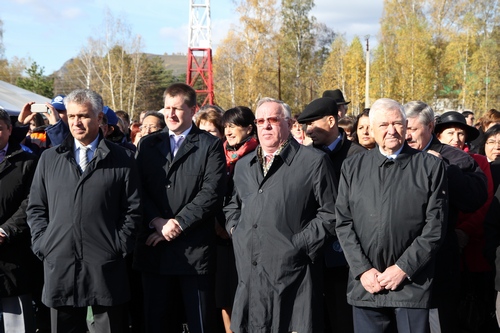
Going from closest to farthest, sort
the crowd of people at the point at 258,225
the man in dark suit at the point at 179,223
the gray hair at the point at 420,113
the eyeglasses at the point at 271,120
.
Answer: the crowd of people at the point at 258,225
the eyeglasses at the point at 271,120
the gray hair at the point at 420,113
the man in dark suit at the point at 179,223

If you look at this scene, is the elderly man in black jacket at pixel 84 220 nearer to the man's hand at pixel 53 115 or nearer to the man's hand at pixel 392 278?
the man's hand at pixel 53 115

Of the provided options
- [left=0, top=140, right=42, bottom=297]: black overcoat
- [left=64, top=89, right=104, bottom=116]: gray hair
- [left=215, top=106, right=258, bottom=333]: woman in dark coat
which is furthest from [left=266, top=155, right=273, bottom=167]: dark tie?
[left=0, top=140, right=42, bottom=297]: black overcoat

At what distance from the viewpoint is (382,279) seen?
3770mm

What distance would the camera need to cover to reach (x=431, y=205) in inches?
148

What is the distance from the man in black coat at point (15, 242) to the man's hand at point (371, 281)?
8.63 ft

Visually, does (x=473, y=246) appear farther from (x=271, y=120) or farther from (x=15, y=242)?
(x=15, y=242)

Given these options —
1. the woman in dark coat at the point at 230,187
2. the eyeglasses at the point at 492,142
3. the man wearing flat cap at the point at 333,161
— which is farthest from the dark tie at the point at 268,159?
the eyeglasses at the point at 492,142

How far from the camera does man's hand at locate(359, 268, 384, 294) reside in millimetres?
3793

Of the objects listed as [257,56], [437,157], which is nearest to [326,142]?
[437,157]

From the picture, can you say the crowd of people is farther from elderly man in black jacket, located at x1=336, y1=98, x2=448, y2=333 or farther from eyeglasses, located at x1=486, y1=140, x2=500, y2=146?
eyeglasses, located at x1=486, y1=140, x2=500, y2=146

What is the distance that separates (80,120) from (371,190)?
2192 mm

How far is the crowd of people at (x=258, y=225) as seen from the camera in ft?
12.6

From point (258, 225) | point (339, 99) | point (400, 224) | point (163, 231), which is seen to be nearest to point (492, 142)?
point (400, 224)

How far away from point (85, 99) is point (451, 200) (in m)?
2.79
